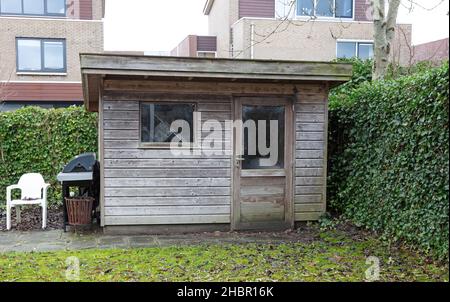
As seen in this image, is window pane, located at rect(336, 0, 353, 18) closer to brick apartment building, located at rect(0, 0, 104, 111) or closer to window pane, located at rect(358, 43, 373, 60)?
window pane, located at rect(358, 43, 373, 60)

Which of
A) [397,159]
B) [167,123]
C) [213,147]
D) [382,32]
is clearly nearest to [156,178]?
[167,123]

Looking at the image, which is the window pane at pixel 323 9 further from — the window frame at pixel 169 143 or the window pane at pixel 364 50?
the window frame at pixel 169 143

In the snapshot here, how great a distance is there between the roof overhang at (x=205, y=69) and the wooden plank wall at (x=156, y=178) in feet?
1.69

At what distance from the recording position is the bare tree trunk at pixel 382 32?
8.56 meters

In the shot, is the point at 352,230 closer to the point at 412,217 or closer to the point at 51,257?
the point at 412,217

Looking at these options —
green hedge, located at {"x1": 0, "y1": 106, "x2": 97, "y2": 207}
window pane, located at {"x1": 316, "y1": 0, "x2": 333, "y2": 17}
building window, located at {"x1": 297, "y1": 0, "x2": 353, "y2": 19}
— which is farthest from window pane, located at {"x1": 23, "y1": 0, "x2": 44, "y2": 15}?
window pane, located at {"x1": 316, "y1": 0, "x2": 333, "y2": 17}

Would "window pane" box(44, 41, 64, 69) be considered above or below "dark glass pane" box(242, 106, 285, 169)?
above

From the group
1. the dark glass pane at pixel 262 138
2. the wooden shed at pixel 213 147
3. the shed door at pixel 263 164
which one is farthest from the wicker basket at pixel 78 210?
the dark glass pane at pixel 262 138

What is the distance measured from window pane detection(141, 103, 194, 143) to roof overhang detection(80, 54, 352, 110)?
1.49ft

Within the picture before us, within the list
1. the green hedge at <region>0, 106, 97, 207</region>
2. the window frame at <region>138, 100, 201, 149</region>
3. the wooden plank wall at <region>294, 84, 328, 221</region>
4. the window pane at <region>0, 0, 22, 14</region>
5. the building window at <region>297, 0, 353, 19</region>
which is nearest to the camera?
the window frame at <region>138, 100, 201, 149</region>

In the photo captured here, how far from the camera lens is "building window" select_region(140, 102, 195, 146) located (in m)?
6.68

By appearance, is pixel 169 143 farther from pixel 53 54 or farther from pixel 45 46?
pixel 45 46
